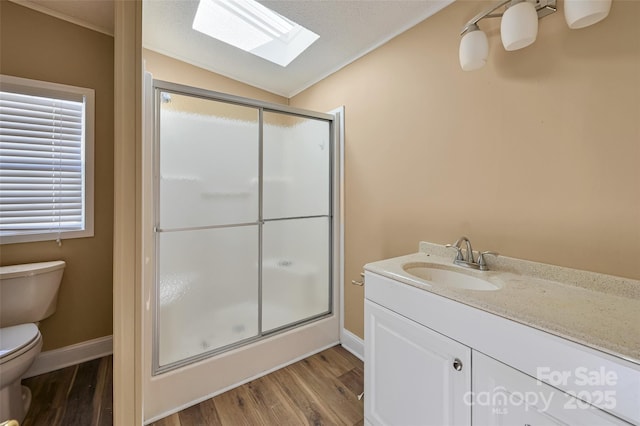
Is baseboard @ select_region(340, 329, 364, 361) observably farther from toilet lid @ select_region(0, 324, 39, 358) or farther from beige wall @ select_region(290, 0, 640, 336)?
toilet lid @ select_region(0, 324, 39, 358)

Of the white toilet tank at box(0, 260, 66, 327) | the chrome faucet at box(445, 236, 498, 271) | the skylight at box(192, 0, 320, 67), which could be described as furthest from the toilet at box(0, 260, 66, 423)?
the chrome faucet at box(445, 236, 498, 271)

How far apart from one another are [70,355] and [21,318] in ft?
1.59

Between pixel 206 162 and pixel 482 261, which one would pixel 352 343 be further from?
pixel 206 162

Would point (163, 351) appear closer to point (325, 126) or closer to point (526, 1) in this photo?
point (325, 126)

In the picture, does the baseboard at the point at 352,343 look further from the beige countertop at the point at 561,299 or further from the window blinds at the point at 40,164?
the window blinds at the point at 40,164

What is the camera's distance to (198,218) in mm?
1614

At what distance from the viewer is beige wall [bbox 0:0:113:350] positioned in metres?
1.60

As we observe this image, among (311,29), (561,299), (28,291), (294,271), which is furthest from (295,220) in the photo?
(28,291)

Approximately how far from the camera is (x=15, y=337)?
1365 mm

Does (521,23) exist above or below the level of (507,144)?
above

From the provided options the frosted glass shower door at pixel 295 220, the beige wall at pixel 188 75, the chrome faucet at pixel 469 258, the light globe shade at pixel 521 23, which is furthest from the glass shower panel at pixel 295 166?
the light globe shade at pixel 521 23

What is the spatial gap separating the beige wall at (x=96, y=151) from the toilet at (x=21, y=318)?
11cm

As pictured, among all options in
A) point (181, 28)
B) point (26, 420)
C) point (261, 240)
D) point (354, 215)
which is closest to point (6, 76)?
point (181, 28)

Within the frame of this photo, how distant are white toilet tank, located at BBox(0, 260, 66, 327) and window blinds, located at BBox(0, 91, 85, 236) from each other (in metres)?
0.26
